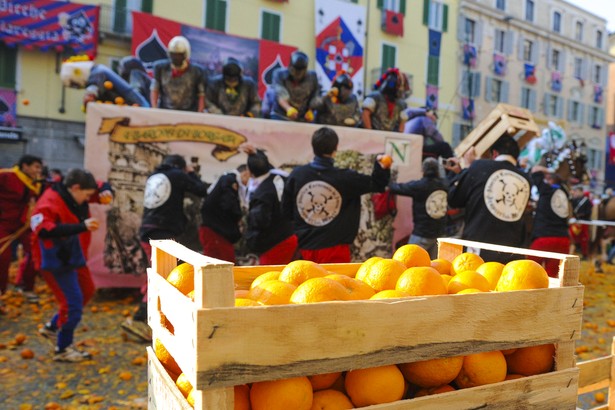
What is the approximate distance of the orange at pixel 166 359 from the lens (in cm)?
151

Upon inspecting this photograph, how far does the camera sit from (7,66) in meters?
18.3

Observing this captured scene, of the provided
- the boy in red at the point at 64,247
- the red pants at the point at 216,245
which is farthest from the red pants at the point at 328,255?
the boy in red at the point at 64,247

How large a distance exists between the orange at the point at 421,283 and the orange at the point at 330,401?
350 mm

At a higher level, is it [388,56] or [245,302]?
[388,56]

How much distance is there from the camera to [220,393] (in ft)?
3.68

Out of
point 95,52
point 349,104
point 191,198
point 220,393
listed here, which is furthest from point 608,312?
point 95,52

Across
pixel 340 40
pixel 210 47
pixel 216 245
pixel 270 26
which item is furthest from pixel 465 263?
pixel 340 40

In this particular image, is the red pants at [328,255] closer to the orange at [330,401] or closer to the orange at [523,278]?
the orange at [523,278]

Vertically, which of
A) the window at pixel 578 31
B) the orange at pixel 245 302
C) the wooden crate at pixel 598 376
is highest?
the window at pixel 578 31

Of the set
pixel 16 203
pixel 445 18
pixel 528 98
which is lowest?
pixel 16 203

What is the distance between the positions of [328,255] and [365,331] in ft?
9.10

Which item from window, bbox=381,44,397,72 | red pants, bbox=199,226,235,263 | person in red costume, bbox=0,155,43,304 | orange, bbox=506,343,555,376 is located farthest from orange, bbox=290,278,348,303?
window, bbox=381,44,397,72

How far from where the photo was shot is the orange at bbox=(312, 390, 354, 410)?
4.23 ft

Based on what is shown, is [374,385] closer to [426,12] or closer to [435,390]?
[435,390]
